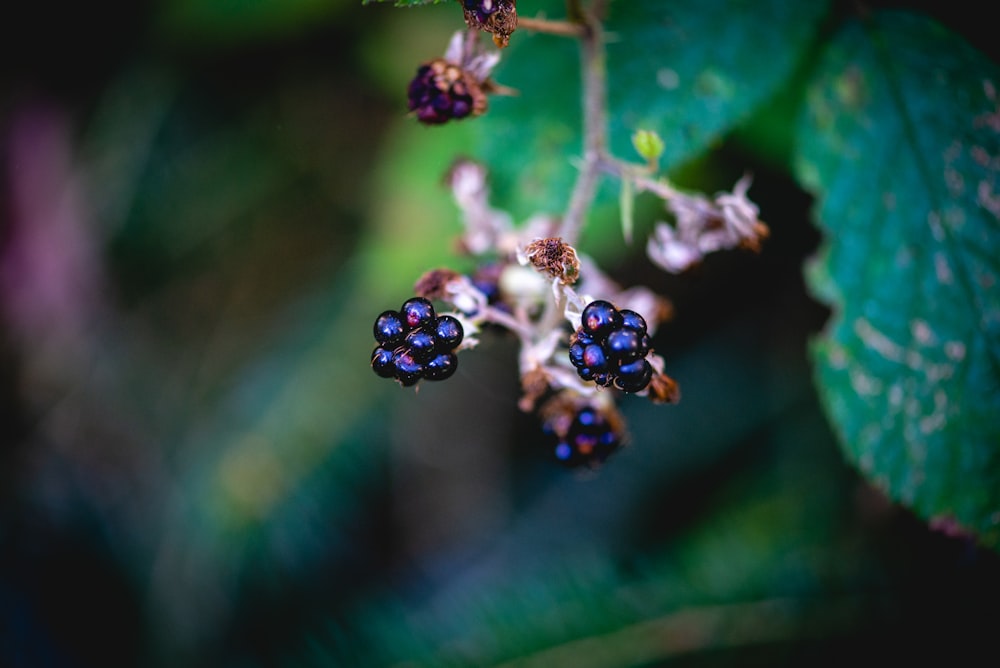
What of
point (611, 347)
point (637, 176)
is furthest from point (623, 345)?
point (637, 176)

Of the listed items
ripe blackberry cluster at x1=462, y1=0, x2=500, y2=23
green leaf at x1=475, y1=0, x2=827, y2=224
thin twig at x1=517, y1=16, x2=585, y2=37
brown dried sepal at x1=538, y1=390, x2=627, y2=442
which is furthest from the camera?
green leaf at x1=475, y1=0, x2=827, y2=224

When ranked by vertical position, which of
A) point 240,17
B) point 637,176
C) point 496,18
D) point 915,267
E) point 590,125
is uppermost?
point 240,17

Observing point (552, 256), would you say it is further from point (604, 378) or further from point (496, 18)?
point (496, 18)

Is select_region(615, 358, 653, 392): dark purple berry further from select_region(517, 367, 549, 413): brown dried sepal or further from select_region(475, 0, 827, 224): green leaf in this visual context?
select_region(475, 0, 827, 224): green leaf

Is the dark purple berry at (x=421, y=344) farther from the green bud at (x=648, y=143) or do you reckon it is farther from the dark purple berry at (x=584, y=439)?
the green bud at (x=648, y=143)

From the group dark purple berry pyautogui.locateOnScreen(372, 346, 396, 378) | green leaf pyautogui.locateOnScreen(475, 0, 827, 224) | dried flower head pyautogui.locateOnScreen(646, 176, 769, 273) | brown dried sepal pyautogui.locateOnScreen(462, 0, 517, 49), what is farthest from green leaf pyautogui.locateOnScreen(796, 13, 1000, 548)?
dark purple berry pyautogui.locateOnScreen(372, 346, 396, 378)

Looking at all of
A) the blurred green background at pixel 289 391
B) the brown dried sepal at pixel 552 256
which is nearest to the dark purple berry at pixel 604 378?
the brown dried sepal at pixel 552 256
